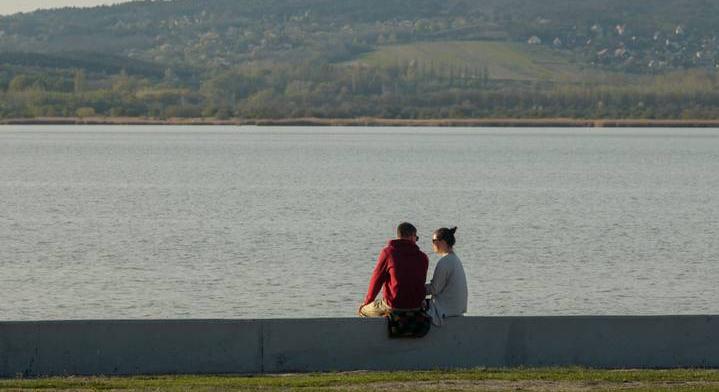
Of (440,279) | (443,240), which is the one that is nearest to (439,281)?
(440,279)

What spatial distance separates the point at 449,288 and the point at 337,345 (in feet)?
4.06

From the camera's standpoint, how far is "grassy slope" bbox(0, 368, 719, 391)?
13.1m

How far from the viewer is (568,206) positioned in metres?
56.1

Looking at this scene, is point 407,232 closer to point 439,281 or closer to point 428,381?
point 439,281

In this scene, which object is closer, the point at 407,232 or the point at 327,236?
the point at 407,232

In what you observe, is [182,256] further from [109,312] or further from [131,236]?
[109,312]

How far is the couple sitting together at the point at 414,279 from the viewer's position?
1460 cm

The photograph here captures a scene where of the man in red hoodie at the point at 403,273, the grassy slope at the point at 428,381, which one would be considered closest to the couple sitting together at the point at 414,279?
the man in red hoodie at the point at 403,273

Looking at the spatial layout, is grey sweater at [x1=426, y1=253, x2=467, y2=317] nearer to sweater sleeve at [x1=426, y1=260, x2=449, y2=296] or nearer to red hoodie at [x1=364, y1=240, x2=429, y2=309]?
sweater sleeve at [x1=426, y1=260, x2=449, y2=296]

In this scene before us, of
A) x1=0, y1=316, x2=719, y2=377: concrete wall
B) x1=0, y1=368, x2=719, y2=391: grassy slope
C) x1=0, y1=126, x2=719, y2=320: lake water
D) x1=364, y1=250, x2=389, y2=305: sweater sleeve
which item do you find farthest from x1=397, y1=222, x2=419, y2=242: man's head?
x1=0, y1=126, x2=719, y2=320: lake water

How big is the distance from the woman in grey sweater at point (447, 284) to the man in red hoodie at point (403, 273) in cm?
26

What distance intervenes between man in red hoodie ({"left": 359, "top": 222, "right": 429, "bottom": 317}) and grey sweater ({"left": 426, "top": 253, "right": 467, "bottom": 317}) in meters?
0.27

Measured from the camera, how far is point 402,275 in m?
14.6

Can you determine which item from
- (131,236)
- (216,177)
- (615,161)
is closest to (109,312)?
(131,236)
